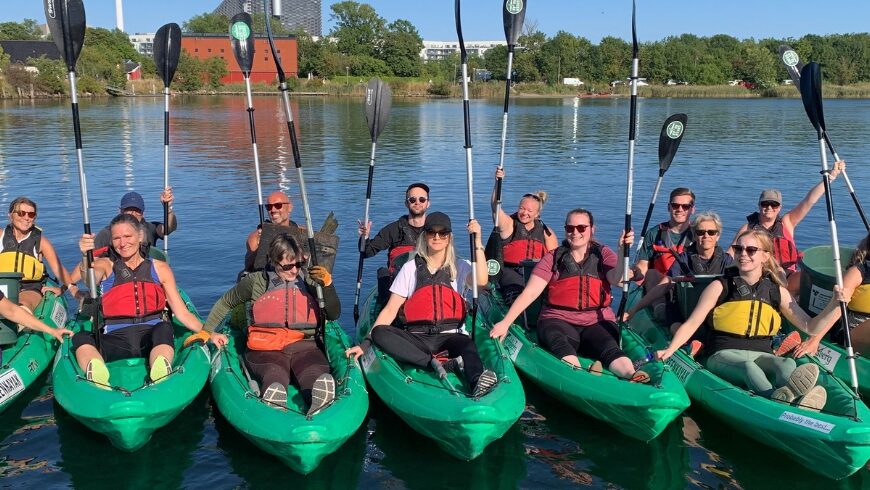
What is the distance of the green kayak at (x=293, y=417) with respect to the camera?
4469mm

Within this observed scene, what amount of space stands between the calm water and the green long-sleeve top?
2.78ft

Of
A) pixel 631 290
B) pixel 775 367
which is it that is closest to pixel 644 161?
pixel 631 290

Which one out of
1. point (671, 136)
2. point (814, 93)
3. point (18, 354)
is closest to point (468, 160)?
point (671, 136)

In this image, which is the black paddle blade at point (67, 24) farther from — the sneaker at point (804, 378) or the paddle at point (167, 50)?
the sneaker at point (804, 378)

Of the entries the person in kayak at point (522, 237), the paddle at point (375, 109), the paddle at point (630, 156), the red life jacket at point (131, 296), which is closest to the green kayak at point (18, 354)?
the red life jacket at point (131, 296)

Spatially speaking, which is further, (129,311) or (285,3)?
(285,3)

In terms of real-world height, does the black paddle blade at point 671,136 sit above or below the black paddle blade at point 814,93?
below

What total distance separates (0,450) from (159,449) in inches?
43.8

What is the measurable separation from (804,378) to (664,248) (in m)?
2.01

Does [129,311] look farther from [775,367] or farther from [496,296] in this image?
[775,367]

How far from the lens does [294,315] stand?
542 centimetres

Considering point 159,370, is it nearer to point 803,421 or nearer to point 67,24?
point 67,24

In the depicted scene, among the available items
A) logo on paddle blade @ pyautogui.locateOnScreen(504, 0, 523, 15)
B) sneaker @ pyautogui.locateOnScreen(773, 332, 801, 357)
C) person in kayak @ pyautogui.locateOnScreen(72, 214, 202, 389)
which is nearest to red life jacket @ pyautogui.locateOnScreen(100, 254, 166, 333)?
person in kayak @ pyautogui.locateOnScreen(72, 214, 202, 389)

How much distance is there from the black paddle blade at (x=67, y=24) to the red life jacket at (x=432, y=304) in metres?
3.30
